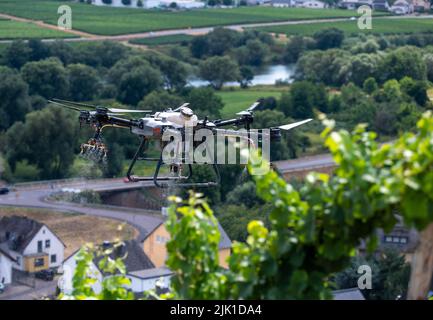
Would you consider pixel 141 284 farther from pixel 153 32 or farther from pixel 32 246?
pixel 153 32

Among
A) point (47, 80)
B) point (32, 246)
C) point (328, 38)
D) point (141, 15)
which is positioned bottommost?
point (32, 246)

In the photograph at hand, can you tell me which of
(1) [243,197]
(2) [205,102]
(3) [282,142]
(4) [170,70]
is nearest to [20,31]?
(4) [170,70]

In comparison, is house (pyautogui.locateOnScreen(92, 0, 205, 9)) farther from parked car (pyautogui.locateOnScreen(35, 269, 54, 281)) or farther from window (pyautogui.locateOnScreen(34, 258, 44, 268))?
parked car (pyautogui.locateOnScreen(35, 269, 54, 281))

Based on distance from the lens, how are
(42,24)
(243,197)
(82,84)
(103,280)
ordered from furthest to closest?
(42,24), (82,84), (243,197), (103,280)

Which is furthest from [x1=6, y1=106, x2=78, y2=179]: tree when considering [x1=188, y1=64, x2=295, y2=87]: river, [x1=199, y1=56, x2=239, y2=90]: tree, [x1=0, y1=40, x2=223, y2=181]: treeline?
[x1=199, y1=56, x2=239, y2=90]: tree

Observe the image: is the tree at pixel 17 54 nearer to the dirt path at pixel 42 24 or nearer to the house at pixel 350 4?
the dirt path at pixel 42 24

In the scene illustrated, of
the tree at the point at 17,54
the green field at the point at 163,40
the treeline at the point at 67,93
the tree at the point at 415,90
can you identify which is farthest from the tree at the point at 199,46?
the tree at the point at 415,90
